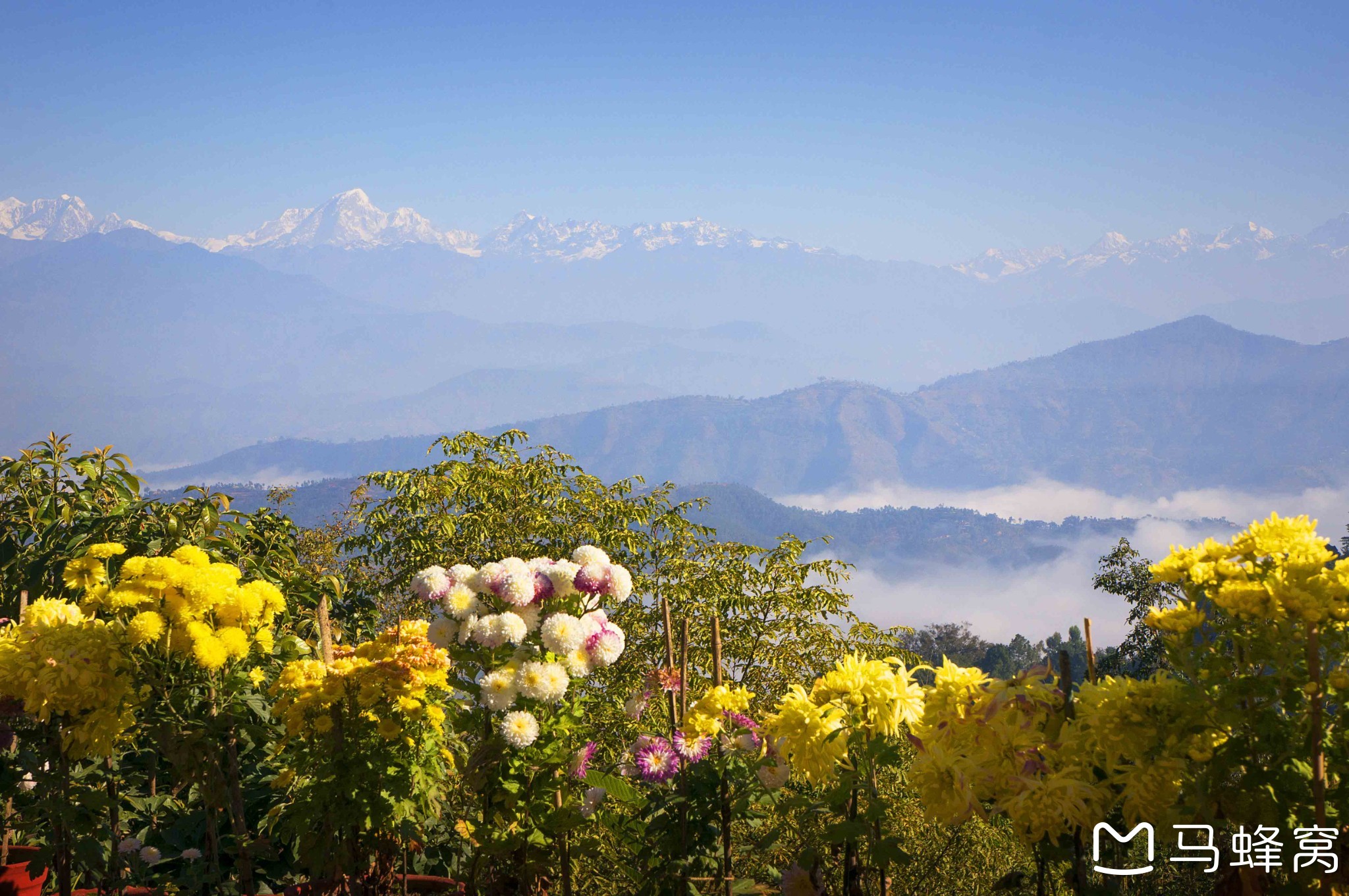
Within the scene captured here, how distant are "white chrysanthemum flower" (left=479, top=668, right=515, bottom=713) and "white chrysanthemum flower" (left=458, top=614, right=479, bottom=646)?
0.13 m

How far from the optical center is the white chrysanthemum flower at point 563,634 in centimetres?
273

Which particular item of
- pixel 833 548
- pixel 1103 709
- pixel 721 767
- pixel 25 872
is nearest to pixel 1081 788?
pixel 1103 709

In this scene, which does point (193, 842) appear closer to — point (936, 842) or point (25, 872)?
point (25, 872)

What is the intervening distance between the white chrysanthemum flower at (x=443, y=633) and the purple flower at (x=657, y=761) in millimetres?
666

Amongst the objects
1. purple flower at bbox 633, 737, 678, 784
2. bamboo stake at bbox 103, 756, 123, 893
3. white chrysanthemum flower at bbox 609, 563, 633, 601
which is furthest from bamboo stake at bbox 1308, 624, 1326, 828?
bamboo stake at bbox 103, 756, 123, 893

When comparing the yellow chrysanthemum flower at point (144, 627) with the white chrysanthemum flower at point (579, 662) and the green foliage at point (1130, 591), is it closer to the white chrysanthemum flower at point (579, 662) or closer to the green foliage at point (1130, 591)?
the white chrysanthemum flower at point (579, 662)

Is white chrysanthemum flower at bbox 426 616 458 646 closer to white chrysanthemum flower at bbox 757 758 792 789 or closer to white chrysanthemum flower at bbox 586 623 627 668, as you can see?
white chrysanthemum flower at bbox 586 623 627 668

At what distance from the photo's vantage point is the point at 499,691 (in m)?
2.74

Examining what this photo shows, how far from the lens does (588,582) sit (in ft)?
9.23

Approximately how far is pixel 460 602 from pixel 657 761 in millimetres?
755

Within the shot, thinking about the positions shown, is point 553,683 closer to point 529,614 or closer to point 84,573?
point 529,614

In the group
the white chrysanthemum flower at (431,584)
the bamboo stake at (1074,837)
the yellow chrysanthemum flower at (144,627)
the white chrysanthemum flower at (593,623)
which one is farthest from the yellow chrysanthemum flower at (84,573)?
the bamboo stake at (1074,837)

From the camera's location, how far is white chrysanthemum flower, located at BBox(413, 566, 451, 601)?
2822mm

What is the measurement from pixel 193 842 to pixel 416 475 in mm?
4471
